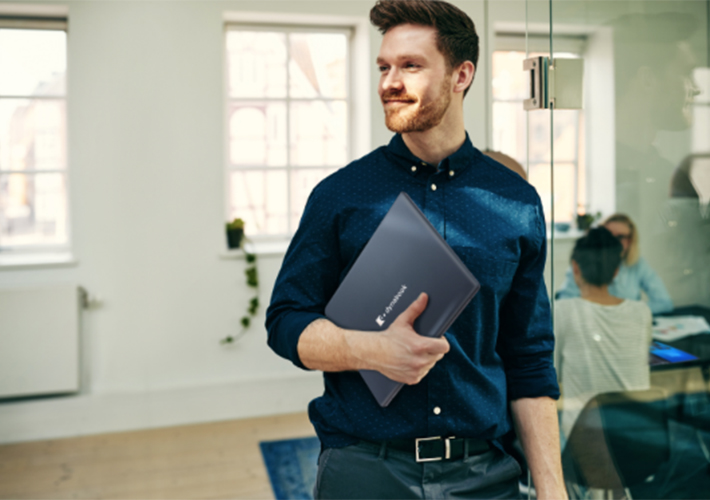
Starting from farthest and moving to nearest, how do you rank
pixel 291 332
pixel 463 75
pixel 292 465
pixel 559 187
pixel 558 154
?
1. pixel 292 465
2. pixel 559 187
3. pixel 558 154
4. pixel 463 75
5. pixel 291 332

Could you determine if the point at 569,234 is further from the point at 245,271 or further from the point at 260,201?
the point at 260,201

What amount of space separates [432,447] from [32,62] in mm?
3629

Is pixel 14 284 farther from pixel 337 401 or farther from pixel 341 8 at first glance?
pixel 337 401

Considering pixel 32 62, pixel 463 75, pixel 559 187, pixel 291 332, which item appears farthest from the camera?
pixel 32 62

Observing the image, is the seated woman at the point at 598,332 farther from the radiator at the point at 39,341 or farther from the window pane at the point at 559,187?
the radiator at the point at 39,341

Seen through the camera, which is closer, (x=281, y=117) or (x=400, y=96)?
(x=400, y=96)

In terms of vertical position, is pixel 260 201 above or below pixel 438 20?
below

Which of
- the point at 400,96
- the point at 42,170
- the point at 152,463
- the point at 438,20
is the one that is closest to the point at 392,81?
the point at 400,96

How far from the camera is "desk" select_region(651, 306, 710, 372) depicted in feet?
5.82

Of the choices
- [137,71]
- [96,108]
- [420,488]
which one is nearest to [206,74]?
[137,71]

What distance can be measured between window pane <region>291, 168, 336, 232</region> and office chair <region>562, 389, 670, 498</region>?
2639mm

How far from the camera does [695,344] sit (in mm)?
1804

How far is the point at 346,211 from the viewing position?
1146 mm

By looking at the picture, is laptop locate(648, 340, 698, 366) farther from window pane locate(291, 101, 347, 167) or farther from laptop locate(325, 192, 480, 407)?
window pane locate(291, 101, 347, 167)
